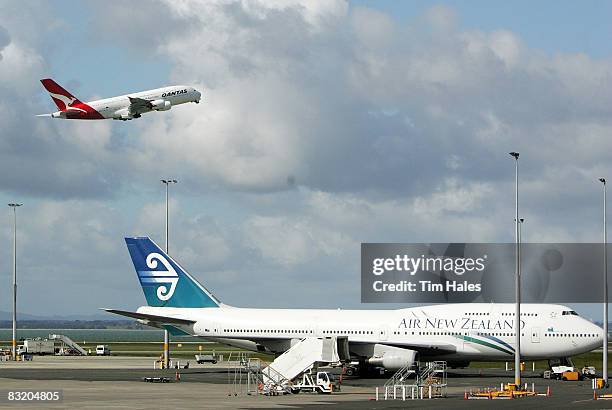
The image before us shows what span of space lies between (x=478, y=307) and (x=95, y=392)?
3184 cm

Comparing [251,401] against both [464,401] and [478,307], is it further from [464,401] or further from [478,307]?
[478,307]

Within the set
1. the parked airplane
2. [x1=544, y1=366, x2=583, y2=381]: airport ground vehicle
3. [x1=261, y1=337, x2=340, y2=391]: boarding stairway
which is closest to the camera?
[x1=261, y1=337, x2=340, y2=391]: boarding stairway

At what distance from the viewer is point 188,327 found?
84500mm

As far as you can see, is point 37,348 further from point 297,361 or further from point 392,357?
point 297,361

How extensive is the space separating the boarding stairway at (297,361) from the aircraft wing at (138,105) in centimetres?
1756

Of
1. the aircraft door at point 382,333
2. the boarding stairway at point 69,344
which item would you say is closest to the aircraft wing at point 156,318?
the aircraft door at point 382,333

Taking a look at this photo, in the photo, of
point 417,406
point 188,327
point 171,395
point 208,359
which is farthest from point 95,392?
point 208,359

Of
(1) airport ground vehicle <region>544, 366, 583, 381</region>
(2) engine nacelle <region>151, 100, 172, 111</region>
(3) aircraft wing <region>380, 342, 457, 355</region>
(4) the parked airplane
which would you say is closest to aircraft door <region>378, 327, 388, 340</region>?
(4) the parked airplane

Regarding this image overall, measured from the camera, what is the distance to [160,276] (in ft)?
285

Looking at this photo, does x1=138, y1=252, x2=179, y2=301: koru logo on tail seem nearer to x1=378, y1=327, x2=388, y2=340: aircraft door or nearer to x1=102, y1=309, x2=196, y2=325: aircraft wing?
x1=102, y1=309, x2=196, y2=325: aircraft wing

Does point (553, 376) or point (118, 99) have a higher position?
point (118, 99)

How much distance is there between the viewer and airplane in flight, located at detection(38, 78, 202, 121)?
224 ft

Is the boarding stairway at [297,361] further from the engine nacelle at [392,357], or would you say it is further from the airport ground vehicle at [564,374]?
the airport ground vehicle at [564,374]

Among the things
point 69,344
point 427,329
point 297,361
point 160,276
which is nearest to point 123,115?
point 297,361
